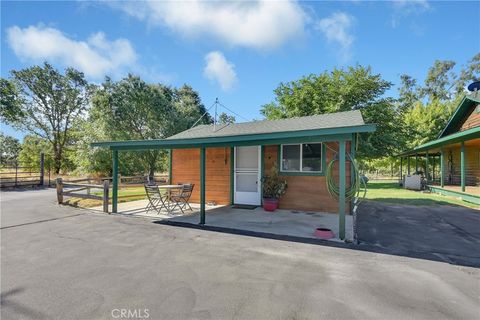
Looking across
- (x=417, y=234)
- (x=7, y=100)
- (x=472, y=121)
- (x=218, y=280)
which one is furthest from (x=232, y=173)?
(x=7, y=100)

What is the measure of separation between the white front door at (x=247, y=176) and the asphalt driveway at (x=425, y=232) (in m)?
3.44

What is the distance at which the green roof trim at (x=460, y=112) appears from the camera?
13755mm

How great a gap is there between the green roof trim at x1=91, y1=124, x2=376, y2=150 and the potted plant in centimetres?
231

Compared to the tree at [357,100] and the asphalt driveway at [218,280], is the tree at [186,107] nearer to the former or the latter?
the tree at [357,100]

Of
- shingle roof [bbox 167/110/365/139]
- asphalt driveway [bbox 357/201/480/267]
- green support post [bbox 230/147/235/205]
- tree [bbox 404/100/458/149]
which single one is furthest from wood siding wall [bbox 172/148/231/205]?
tree [bbox 404/100/458/149]

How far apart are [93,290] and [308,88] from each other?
20762mm

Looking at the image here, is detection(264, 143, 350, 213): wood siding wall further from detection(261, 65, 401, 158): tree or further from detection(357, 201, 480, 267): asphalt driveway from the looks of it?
detection(261, 65, 401, 158): tree

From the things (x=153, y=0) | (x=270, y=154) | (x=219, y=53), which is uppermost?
(x=219, y=53)

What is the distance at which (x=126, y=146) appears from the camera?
7.68 metres

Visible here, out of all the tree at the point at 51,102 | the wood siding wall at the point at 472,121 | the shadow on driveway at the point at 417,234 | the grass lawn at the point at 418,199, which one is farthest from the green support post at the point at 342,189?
the tree at the point at 51,102

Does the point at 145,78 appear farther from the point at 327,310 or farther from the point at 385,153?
the point at 327,310

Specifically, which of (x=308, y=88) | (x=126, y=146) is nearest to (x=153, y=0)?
(x=126, y=146)

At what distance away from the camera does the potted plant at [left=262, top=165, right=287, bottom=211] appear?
309 inches

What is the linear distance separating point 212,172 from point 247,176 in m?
1.43
